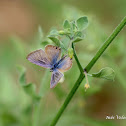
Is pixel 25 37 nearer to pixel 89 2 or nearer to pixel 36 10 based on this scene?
pixel 36 10

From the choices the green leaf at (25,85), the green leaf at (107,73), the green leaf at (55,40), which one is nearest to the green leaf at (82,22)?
the green leaf at (55,40)

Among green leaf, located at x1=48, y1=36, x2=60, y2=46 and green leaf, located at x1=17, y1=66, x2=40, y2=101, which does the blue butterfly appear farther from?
green leaf, located at x1=17, y1=66, x2=40, y2=101

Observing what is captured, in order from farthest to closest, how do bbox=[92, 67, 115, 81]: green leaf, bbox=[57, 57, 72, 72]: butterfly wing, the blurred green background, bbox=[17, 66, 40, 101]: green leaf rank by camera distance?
the blurred green background
bbox=[17, 66, 40, 101]: green leaf
bbox=[92, 67, 115, 81]: green leaf
bbox=[57, 57, 72, 72]: butterfly wing

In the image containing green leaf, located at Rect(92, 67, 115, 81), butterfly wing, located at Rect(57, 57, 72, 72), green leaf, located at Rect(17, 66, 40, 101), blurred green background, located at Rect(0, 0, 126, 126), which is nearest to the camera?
butterfly wing, located at Rect(57, 57, 72, 72)


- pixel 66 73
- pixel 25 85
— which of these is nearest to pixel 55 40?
pixel 25 85

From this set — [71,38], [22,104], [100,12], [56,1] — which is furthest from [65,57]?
[56,1]

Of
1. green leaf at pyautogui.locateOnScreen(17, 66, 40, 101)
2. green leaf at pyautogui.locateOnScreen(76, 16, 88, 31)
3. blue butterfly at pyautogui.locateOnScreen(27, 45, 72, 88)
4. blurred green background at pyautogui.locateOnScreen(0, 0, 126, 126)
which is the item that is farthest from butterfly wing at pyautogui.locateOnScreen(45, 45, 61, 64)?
blurred green background at pyautogui.locateOnScreen(0, 0, 126, 126)

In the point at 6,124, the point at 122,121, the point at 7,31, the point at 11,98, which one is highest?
the point at 7,31
